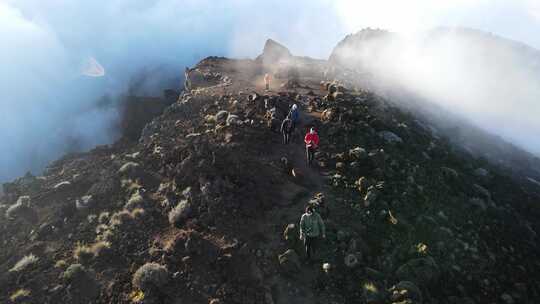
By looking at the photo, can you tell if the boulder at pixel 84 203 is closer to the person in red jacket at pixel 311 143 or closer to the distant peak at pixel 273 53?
the person in red jacket at pixel 311 143

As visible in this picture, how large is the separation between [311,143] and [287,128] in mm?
2721

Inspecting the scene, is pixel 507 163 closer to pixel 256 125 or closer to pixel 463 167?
pixel 463 167

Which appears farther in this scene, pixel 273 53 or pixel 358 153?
pixel 273 53

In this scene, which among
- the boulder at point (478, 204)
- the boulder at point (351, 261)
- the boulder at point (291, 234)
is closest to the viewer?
the boulder at point (351, 261)

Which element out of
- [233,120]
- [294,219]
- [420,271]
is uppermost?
[233,120]

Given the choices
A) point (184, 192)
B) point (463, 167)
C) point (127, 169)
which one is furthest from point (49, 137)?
point (463, 167)

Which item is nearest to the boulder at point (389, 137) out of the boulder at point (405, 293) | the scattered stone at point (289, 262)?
the boulder at point (405, 293)

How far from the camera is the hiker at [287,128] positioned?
75.4 ft

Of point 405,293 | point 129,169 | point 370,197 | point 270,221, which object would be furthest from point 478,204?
point 129,169

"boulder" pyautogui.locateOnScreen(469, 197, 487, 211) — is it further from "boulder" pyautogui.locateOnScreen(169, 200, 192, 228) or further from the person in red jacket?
"boulder" pyautogui.locateOnScreen(169, 200, 192, 228)

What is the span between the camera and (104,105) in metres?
71.6

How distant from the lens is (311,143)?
68.1 feet

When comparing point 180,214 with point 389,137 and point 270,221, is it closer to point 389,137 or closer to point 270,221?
point 270,221

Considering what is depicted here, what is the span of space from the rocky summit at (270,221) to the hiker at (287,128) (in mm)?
427
